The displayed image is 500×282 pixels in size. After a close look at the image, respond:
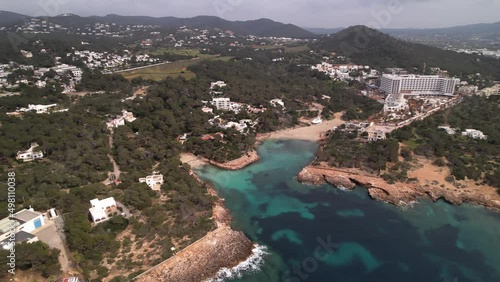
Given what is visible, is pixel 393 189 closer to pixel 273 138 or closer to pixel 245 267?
pixel 245 267

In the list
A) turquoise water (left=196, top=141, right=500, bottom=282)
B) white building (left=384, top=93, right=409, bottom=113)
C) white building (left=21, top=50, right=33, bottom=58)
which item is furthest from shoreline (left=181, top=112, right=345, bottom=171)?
white building (left=21, top=50, right=33, bottom=58)

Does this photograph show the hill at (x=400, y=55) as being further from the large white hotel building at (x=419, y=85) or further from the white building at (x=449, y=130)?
the white building at (x=449, y=130)

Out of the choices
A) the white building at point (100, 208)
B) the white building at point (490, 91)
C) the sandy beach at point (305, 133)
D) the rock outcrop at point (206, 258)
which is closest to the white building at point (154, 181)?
the white building at point (100, 208)

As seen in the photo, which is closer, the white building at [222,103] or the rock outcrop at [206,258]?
the rock outcrop at [206,258]

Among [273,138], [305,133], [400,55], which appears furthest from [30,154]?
[400,55]

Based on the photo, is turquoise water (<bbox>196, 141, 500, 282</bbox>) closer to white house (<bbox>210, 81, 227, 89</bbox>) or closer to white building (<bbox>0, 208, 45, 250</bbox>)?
white building (<bbox>0, 208, 45, 250</bbox>)
